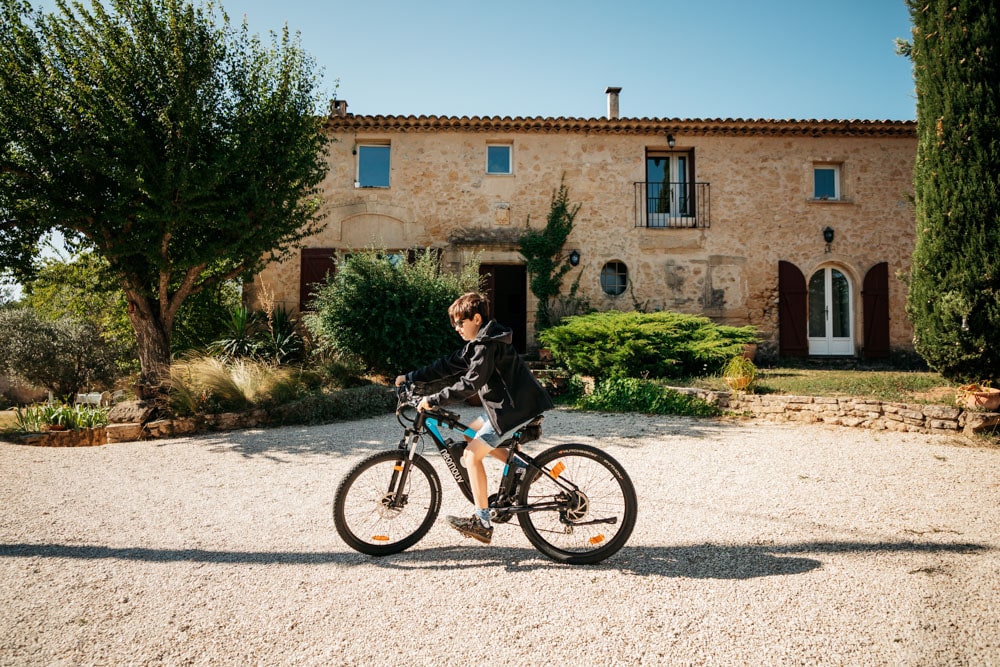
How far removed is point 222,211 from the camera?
24.6 ft

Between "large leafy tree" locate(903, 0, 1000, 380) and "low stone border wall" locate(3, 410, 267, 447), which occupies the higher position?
"large leafy tree" locate(903, 0, 1000, 380)

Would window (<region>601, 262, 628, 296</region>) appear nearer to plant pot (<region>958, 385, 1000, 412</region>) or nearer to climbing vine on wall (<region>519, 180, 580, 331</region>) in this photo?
climbing vine on wall (<region>519, 180, 580, 331</region>)

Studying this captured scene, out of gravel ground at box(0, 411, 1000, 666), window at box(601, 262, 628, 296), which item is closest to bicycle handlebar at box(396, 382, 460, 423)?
gravel ground at box(0, 411, 1000, 666)

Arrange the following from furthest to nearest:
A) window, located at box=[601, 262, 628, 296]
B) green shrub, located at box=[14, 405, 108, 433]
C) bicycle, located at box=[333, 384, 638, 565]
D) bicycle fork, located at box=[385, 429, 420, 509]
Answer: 1. window, located at box=[601, 262, 628, 296]
2. green shrub, located at box=[14, 405, 108, 433]
3. bicycle fork, located at box=[385, 429, 420, 509]
4. bicycle, located at box=[333, 384, 638, 565]

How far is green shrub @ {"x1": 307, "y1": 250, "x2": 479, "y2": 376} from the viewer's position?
896 cm

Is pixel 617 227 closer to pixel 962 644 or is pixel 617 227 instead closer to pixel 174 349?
pixel 174 349

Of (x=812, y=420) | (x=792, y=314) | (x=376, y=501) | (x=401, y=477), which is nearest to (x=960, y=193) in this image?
(x=812, y=420)

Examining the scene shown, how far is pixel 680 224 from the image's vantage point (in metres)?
13.4

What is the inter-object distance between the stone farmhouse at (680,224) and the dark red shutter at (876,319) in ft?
0.08

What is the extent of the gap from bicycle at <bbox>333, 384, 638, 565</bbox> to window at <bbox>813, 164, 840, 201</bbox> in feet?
43.9

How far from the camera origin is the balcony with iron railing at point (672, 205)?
43.4ft

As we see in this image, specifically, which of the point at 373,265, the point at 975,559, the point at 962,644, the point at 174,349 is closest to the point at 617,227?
the point at 373,265

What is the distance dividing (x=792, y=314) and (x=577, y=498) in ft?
39.5

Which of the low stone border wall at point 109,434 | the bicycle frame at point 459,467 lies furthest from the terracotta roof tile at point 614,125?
the bicycle frame at point 459,467
